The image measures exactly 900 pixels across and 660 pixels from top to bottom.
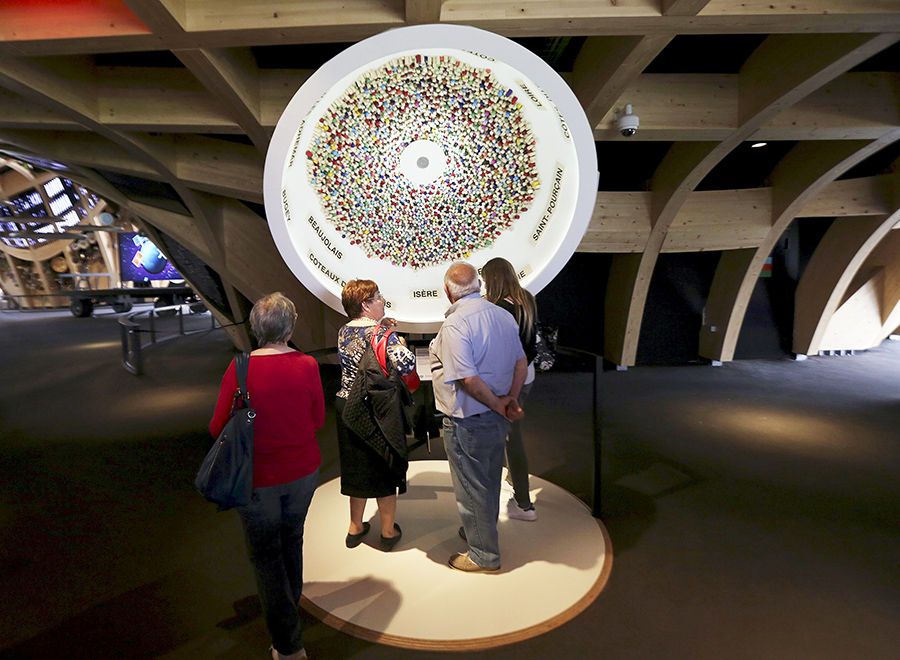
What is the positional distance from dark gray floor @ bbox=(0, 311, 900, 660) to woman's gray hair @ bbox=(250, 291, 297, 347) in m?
1.36

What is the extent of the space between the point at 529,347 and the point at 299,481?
4.80 ft

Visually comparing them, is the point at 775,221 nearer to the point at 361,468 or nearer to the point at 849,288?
the point at 849,288

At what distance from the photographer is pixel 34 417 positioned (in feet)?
17.8

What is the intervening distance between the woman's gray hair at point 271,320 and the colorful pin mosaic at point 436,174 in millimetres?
1250

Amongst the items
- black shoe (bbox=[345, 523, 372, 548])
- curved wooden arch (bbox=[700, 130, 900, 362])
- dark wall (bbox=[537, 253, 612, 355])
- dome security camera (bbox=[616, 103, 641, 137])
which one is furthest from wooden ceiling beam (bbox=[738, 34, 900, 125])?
black shoe (bbox=[345, 523, 372, 548])

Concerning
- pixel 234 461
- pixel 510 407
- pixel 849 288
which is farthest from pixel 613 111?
pixel 849 288

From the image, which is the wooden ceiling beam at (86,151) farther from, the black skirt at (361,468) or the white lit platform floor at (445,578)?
the white lit platform floor at (445,578)

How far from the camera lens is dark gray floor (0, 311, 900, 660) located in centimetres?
212

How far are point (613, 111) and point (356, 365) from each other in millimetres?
3862

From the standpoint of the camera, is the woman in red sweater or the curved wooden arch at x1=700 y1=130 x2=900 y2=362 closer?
the woman in red sweater

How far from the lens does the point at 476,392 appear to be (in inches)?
90.0

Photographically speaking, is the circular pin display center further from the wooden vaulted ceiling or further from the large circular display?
the wooden vaulted ceiling

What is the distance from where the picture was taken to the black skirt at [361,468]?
2604mm

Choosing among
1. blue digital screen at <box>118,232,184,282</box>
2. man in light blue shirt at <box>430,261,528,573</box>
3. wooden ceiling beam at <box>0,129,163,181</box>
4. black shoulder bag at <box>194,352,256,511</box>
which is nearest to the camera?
black shoulder bag at <box>194,352,256,511</box>
